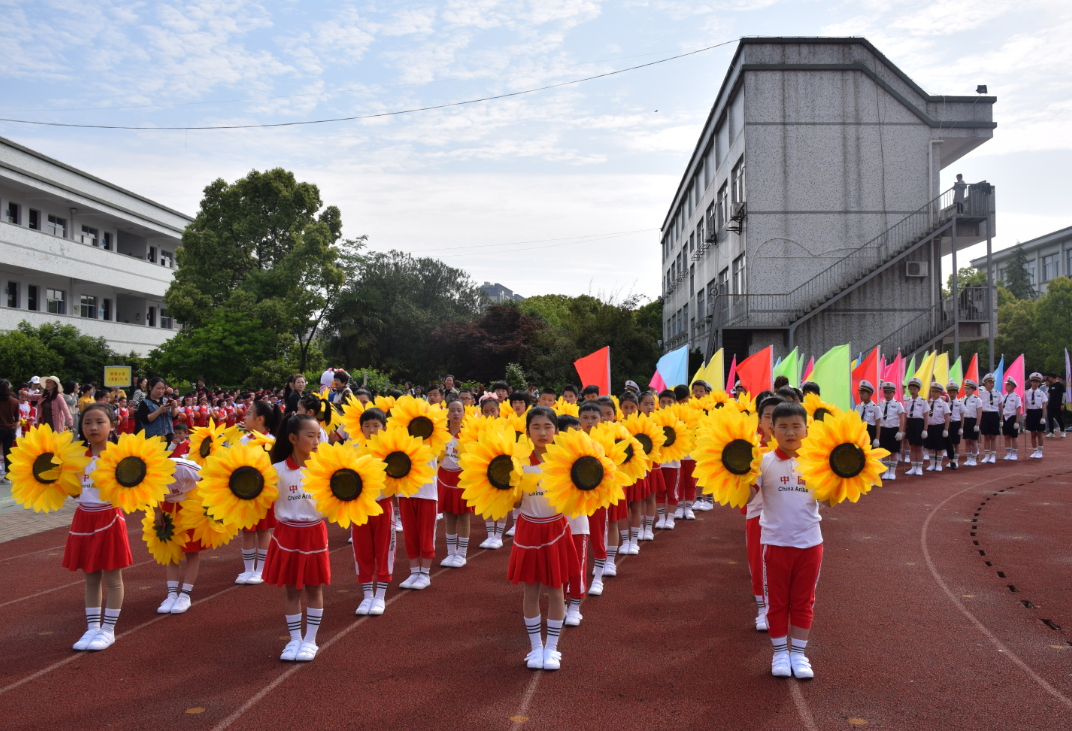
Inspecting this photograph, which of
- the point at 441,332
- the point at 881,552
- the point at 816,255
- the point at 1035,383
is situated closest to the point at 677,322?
the point at 441,332

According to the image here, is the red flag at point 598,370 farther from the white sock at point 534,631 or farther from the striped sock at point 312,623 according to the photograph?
the striped sock at point 312,623

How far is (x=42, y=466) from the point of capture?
5.29 metres

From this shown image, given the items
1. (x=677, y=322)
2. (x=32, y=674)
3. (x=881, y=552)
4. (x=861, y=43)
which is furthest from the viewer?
(x=677, y=322)

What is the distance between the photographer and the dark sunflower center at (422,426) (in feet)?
21.8

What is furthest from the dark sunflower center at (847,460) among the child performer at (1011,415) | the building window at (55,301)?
the building window at (55,301)

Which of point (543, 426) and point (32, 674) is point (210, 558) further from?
point (543, 426)

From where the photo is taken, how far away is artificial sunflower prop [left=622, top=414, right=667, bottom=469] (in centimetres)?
708

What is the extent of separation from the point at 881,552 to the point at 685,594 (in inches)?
115

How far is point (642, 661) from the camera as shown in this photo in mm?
5062

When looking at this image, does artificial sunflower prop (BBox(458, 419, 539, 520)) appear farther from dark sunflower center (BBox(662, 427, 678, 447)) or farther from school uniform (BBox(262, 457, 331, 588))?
dark sunflower center (BBox(662, 427, 678, 447))

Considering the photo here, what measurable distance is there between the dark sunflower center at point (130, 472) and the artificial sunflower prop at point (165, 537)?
820 millimetres

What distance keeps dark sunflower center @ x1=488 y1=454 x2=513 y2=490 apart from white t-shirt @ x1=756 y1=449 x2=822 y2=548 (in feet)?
5.57

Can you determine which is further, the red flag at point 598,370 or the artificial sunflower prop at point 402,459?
the red flag at point 598,370

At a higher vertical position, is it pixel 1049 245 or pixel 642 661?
pixel 1049 245
